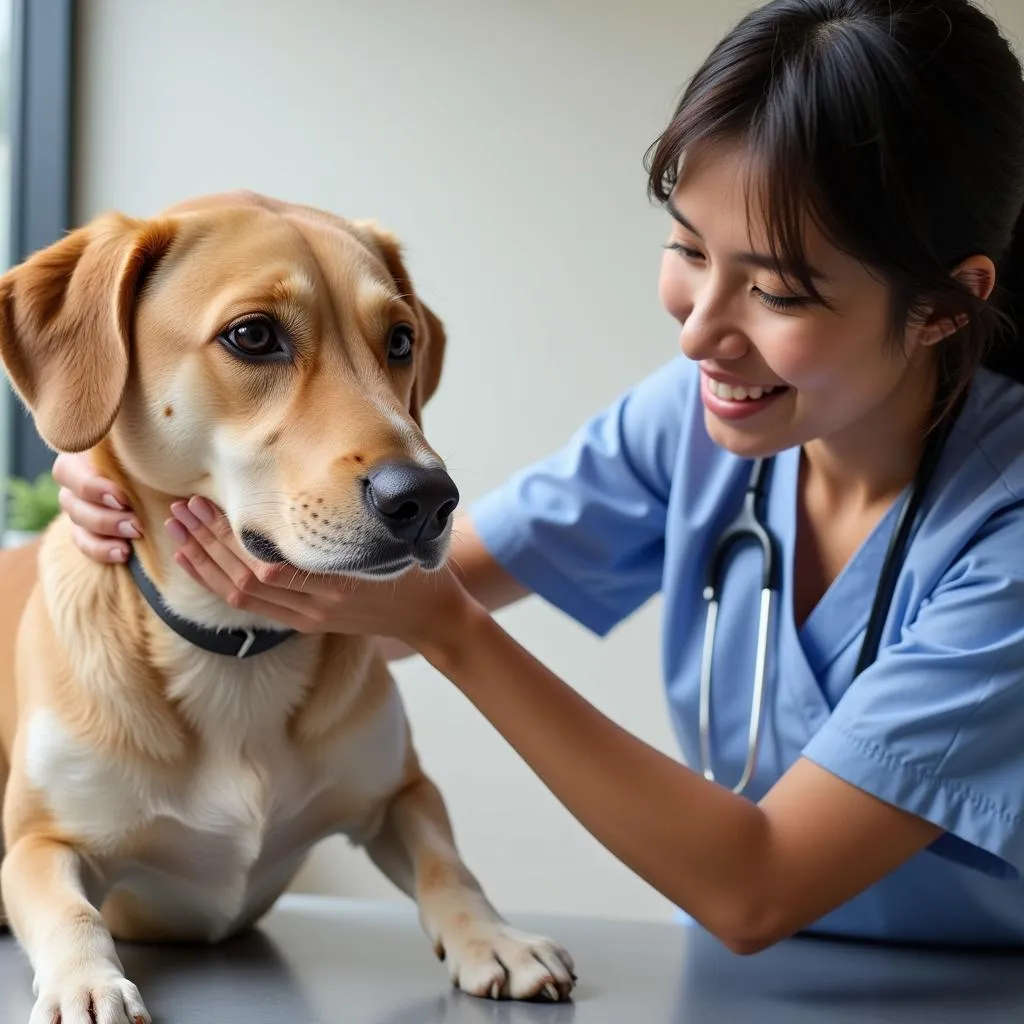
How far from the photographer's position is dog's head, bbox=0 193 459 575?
1.16m

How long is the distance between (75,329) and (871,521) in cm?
82

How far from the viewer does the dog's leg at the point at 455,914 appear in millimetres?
1150

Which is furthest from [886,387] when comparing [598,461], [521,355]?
[521,355]

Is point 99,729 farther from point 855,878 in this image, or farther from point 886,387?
point 886,387

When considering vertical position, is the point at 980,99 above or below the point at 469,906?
above

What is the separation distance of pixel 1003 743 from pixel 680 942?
0.41 metres

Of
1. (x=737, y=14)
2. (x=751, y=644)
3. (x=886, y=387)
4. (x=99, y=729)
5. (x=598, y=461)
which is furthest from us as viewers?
(x=737, y=14)

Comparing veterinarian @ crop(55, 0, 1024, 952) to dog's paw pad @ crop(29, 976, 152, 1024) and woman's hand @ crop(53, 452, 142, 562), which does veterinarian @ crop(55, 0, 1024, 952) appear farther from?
dog's paw pad @ crop(29, 976, 152, 1024)

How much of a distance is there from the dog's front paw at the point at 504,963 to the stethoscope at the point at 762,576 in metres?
0.35

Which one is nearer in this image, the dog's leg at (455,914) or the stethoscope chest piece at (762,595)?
the dog's leg at (455,914)

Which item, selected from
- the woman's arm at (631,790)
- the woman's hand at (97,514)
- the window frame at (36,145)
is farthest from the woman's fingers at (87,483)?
the window frame at (36,145)

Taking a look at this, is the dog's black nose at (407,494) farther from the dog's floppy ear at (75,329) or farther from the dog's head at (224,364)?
the dog's floppy ear at (75,329)

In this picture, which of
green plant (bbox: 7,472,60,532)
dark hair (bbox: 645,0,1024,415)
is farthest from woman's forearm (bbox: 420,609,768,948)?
green plant (bbox: 7,472,60,532)

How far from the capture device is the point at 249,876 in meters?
1.28
